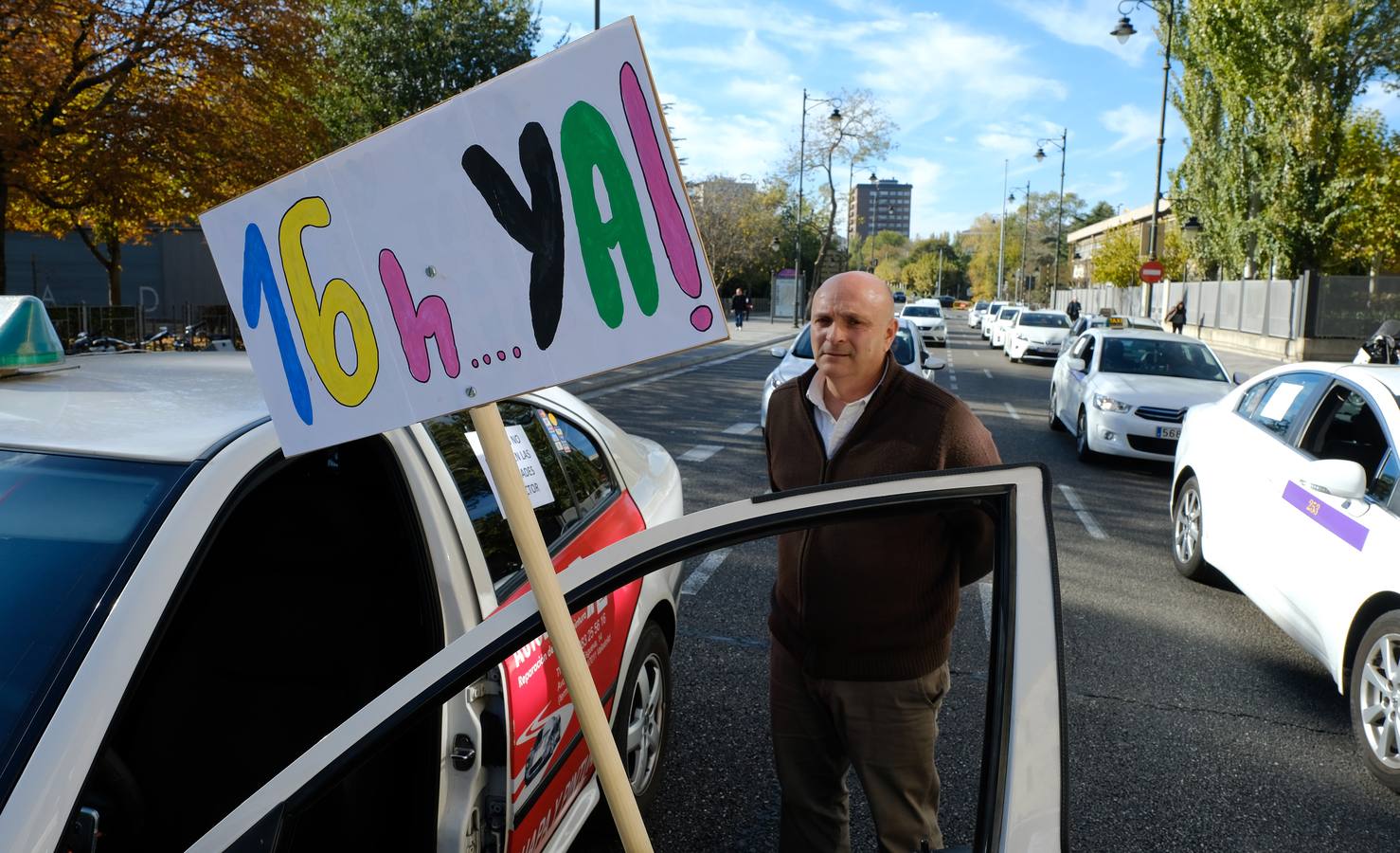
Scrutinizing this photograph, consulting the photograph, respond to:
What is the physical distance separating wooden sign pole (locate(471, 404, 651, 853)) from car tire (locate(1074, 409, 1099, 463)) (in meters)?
9.93

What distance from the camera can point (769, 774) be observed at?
11.7 feet

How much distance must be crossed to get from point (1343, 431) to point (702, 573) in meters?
3.47

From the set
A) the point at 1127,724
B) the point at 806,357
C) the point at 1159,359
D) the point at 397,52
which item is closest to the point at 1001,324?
the point at 397,52

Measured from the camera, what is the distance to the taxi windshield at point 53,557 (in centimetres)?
151

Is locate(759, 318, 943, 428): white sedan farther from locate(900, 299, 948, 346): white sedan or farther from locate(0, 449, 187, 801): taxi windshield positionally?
locate(900, 299, 948, 346): white sedan

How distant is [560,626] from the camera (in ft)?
4.80

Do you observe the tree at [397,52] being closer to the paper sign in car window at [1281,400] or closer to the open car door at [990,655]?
the paper sign in car window at [1281,400]

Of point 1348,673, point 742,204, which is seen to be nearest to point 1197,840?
point 1348,673

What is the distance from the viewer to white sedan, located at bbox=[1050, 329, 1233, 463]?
10070 millimetres

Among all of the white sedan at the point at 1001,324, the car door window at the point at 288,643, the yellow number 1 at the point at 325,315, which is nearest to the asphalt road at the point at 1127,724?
the car door window at the point at 288,643

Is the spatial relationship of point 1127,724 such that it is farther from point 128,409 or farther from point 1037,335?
point 1037,335

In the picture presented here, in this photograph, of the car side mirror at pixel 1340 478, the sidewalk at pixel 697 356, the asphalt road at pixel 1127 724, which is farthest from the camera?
the sidewalk at pixel 697 356

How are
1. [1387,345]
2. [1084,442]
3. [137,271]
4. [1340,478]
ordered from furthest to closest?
[137,271] → [1084,442] → [1387,345] → [1340,478]

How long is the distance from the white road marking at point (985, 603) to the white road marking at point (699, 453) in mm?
4390
